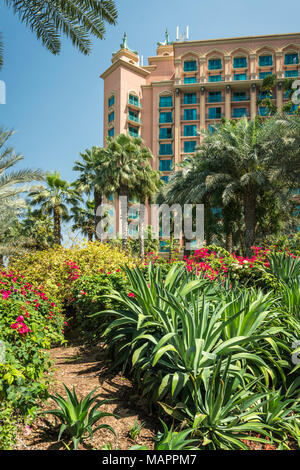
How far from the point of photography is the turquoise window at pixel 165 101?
1825 inches

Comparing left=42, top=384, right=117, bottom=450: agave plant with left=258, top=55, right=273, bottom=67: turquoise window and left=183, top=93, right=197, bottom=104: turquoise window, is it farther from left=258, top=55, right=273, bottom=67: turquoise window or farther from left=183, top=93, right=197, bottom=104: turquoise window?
left=258, top=55, right=273, bottom=67: turquoise window

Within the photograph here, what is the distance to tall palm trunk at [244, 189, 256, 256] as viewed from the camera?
61.6ft

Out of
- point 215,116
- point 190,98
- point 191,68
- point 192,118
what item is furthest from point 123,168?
point 191,68

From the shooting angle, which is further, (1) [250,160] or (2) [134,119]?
(2) [134,119]

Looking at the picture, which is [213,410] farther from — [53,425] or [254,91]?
[254,91]

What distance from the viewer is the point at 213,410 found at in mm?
3090

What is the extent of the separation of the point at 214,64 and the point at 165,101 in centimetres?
780

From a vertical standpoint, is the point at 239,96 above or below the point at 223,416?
above

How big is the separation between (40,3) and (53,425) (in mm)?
7274

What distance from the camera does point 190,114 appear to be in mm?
45406

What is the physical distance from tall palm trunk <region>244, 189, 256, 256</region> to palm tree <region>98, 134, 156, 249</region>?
8726 mm

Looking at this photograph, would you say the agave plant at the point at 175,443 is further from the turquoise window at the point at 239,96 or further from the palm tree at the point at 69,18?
the turquoise window at the point at 239,96

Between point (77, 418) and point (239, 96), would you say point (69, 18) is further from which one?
point (239, 96)
